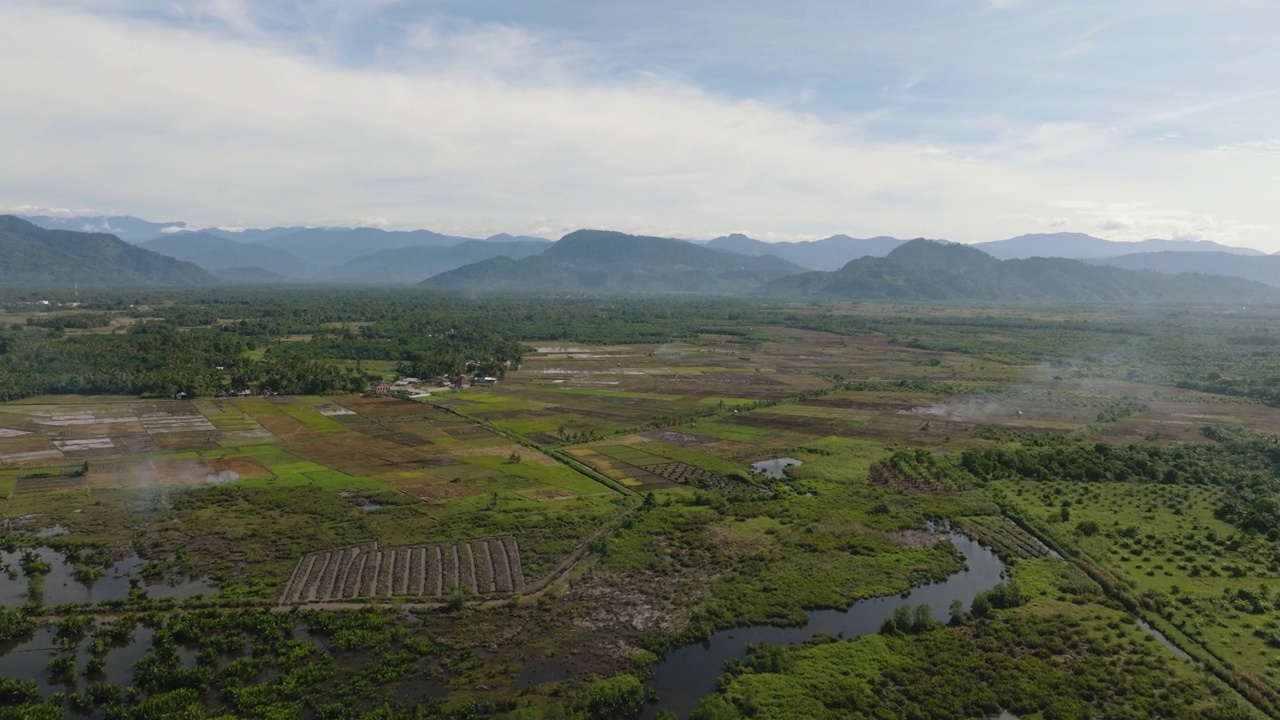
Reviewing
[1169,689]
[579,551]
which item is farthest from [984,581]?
[579,551]

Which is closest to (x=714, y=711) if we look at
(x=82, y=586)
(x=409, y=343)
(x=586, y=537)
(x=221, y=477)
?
(x=586, y=537)

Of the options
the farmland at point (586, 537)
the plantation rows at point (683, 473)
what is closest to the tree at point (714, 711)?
the farmland at point (586, 537)

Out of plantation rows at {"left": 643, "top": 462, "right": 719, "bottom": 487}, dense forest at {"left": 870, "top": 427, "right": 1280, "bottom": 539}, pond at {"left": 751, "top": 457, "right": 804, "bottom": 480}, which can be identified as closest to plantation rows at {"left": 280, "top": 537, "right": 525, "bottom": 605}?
plantation rows at {"left": 643, "top": 462, "right": 719, "bottom": 487}

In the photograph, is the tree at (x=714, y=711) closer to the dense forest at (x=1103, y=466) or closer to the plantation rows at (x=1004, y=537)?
the plantation rows at (x=1004, y=537)

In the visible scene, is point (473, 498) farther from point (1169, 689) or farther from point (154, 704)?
point (1169, 689)

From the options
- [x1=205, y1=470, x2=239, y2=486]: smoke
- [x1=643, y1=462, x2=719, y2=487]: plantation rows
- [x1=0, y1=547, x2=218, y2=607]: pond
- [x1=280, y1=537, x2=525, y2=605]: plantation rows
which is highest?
[x1=205, y1=470, x2=239, y2=486]: smoke

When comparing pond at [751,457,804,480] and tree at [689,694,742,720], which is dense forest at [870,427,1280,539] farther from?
tree at [689,694,742,720]
